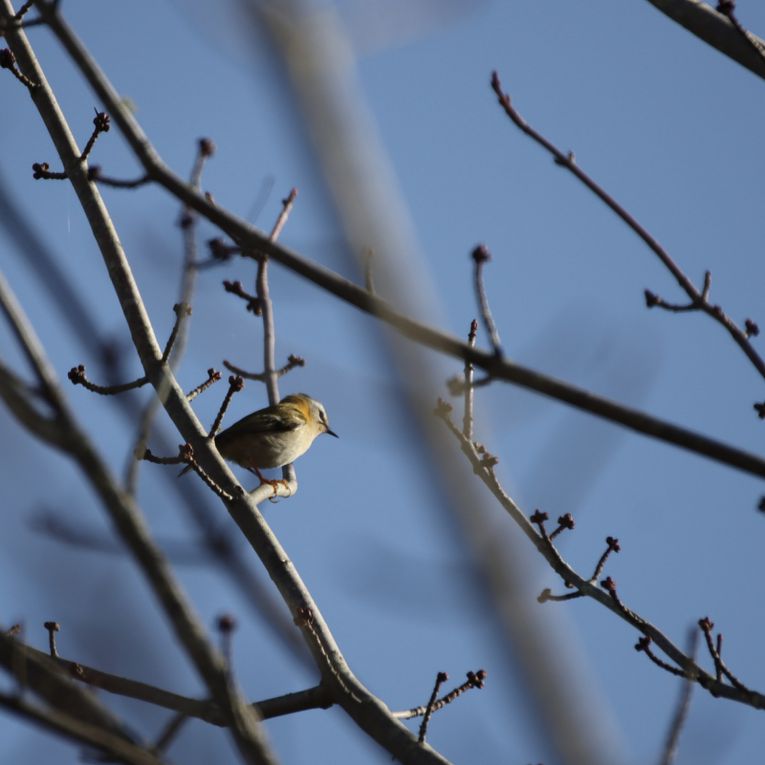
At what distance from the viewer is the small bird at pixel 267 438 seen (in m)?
8.69

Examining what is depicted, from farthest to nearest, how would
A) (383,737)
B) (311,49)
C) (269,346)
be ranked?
(269,346) < (383,737) < (311,49)

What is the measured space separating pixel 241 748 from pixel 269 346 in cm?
442

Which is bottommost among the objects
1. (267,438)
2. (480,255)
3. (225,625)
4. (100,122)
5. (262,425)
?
(225,625)

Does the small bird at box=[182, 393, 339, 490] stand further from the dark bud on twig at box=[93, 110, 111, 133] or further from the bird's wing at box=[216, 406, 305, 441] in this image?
the dark bud on twig at box=[93, 110, 111, 133]

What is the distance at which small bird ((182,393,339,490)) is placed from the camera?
8688 millimetres

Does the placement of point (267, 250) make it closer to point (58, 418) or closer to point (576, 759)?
point (58, 418)

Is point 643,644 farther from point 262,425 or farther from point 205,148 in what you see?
point 262,425

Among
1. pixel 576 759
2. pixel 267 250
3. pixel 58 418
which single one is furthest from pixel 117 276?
pixel 576 759

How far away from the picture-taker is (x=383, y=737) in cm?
446

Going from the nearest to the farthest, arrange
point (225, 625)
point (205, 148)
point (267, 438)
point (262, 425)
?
point (225, 625) < point (205, 148) < point (267, 438) < point (262, 425)

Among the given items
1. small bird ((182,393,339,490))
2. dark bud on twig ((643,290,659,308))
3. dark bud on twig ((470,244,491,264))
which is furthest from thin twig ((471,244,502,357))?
small bird ((182,393,339,490))

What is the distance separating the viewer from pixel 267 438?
8750 mm

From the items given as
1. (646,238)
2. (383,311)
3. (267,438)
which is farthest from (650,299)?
(267,438)

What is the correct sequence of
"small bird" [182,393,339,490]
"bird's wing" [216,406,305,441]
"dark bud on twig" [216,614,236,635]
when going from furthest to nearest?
"bird's wing" [216,406,305,441] < "small bird" [182,393,339,490] < "dark bud on twig" [216,614,236,635]
